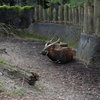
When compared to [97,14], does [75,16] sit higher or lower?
lower

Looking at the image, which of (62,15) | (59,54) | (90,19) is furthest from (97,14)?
(62,15)

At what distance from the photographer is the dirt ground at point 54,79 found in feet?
19.4

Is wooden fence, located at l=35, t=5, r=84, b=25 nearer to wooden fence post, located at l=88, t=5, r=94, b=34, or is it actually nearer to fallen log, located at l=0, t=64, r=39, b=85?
wooden fence post, located at l=88, t=5, r=94, b=34

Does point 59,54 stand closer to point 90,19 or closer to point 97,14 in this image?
point 90,19

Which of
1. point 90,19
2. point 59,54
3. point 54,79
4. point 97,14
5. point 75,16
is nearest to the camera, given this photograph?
point 54,79

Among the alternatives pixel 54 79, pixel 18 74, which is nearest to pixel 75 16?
pixel 54 79

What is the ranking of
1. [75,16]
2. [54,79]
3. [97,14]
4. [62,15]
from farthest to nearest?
1. [62,15]
2. [75,16]
3. [97,14]
4. [54,79]

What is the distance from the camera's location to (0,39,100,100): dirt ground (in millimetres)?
5908

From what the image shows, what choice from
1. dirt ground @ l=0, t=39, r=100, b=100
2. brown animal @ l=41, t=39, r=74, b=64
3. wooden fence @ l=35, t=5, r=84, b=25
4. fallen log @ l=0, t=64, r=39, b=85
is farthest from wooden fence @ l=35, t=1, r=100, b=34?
fallen log @ l=0, t=64, r=39, b=85

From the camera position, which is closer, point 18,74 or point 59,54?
point 18,74

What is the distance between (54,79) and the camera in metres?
7.74

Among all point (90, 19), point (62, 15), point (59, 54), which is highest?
point (90, 19)

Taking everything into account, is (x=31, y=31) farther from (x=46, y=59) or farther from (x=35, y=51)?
(x=46, y=59)

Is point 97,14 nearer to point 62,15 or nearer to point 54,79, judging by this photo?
point 54,79
